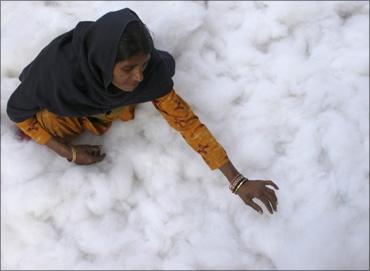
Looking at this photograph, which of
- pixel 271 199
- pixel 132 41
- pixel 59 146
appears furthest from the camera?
pixel 59 146

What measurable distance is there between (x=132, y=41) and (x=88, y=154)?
598 millimetres

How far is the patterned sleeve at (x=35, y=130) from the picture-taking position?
1.39 meters

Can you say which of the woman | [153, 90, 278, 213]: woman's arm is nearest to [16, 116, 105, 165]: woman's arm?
the woman

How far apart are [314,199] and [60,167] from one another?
31.5 inches

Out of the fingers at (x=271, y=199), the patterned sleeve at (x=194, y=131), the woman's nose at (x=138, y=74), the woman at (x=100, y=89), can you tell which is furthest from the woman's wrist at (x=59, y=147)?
the fingers at (x=271, y=199)

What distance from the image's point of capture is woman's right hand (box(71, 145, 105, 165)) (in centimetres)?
149

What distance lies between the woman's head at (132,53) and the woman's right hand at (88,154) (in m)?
0.45

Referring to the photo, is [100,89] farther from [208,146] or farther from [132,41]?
[208,146]

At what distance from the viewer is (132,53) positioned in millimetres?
1019

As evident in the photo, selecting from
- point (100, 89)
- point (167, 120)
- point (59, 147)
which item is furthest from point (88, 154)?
point (100, 89)

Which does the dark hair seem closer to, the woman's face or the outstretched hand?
the woman's face

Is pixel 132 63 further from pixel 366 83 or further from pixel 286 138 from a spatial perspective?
pixel 366 83

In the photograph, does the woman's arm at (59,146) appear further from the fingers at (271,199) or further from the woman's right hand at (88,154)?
the fingers at (271,199)

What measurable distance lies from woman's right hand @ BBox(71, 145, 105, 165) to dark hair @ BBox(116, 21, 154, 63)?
544 mm
